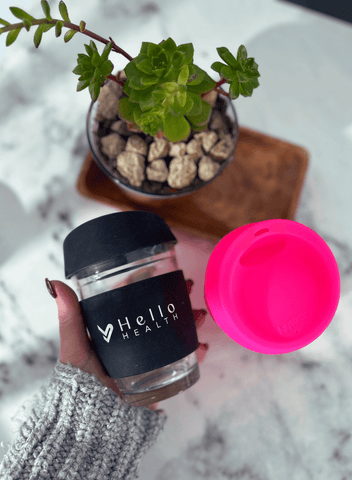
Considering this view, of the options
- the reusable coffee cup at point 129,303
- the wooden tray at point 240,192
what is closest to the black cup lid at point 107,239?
the reusable coffee cup at point 129,303

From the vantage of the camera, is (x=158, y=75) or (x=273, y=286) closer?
(x=158, y=75)

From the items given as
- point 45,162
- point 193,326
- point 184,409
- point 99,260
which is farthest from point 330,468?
point 45,162

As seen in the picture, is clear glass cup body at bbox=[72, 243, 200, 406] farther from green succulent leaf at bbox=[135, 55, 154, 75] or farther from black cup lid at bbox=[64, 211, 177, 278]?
green succulent leaf at bbox=[135, 55, 154, 75]

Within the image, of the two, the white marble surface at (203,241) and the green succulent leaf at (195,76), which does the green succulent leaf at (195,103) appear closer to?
the green succulent leaf at (195,76)

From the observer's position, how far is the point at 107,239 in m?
0.36

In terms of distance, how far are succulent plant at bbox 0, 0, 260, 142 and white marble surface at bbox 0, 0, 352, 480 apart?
0.21 m

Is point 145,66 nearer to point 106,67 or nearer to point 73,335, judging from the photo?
point 106,67

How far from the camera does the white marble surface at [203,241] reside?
19.8 inches

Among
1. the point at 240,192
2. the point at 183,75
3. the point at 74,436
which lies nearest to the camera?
the point at 183,75

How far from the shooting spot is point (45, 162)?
509mm

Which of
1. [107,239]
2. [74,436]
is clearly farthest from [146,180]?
[74,436]

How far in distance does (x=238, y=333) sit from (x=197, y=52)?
0.38 meters

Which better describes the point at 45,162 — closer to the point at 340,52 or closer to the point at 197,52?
the point at 197,52

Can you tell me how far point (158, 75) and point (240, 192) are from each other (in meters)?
0.23
